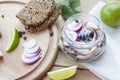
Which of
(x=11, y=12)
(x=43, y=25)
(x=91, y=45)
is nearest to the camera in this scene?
(x=91, y=45)

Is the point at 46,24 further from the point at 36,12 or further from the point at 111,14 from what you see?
the point at 111,14

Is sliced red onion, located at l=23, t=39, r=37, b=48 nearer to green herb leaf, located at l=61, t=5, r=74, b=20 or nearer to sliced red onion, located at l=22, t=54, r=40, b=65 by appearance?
sliced red onion, located at l=22, t=54, r=40, b=65

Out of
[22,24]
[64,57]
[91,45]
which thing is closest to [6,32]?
[22,24]

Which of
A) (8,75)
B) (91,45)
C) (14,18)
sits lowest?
(8,75)

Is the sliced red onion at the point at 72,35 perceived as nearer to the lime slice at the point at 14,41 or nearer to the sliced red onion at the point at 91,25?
the sliced red onion at the point at 91,25

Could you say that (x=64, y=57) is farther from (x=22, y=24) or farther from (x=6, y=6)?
(x=6, y=6)

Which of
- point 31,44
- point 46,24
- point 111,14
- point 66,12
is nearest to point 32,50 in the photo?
point 31,44
